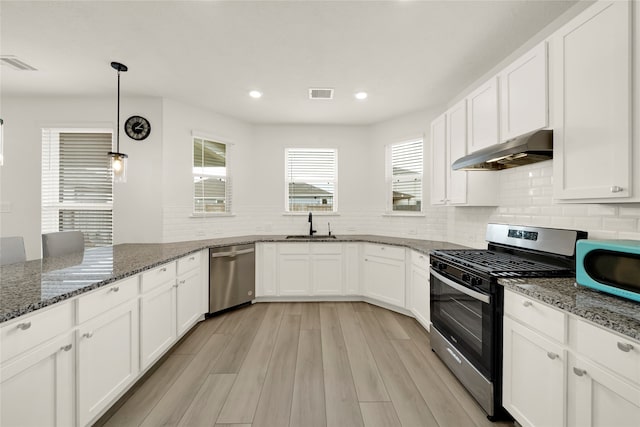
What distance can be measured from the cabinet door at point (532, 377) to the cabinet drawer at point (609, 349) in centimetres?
13

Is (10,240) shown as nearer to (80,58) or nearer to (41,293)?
(41,293)

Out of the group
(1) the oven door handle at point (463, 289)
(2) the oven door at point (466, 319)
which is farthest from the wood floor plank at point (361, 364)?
(1) the oven door handle at point (463, 289)

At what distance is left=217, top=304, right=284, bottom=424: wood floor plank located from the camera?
1813 mm

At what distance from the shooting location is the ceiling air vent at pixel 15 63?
2.54m

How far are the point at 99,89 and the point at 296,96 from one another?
89.5 inches

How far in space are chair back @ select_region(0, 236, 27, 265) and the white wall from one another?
3.85 feet

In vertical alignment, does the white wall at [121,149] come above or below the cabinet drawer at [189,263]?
above

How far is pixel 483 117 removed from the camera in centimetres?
240

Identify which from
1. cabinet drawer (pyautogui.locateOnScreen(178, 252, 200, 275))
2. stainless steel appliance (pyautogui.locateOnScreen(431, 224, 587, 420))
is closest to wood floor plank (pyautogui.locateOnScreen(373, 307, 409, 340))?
stainless steel appliance (pyautogui.locateOnScreen(431, 224, 587, 420))

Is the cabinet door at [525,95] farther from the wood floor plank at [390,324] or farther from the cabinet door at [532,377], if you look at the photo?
the wood floor plank at [390,324]

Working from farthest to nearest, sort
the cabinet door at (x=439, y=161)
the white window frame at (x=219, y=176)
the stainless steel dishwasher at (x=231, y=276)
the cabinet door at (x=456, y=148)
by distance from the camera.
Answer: the white window frame at (x=219, y=176), the stainless steel dishwasher at (x=231, y=276), the cabinet door at (x=439, y=161), the cabinet door at (x=456, y=148)

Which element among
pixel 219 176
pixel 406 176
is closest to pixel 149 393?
pixel 219 176

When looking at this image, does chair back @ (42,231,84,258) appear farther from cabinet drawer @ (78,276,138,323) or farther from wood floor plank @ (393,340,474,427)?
wood floor plank @ (393,340,474,427)

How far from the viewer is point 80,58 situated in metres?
2.57
